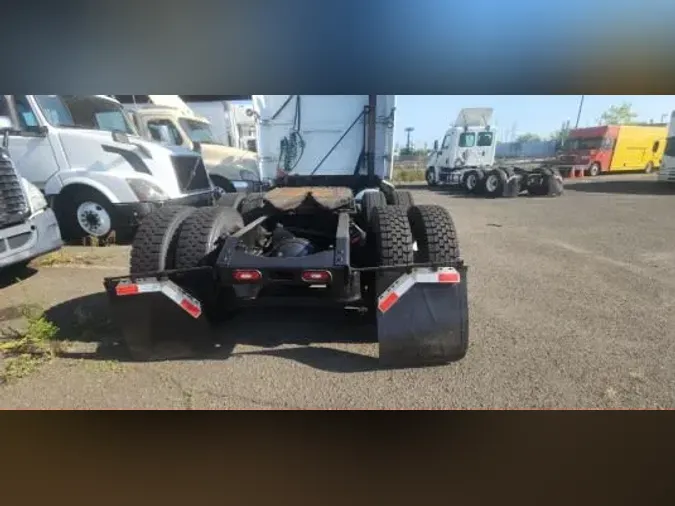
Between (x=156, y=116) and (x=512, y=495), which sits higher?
(x=156, y=116)

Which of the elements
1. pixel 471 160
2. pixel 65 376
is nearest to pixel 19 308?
pixel 65 376

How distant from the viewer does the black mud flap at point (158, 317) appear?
7.93 feet

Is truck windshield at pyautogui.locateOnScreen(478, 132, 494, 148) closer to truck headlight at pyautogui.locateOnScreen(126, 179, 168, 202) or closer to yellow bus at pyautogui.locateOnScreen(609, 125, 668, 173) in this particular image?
yellow bus at pyautogui.locateOnScreen(609, 125, 668, 173)

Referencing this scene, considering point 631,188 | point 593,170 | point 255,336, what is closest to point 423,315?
point 255,336

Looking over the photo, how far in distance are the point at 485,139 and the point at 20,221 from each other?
15.0 m

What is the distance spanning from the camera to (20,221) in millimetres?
3766

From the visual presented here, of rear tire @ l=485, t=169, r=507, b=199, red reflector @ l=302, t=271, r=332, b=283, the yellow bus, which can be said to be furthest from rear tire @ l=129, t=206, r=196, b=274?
the yellow bus

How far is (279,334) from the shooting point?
292cm

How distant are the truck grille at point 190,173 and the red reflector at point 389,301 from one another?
4396mm

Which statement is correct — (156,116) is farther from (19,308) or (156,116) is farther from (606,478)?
(606,478)

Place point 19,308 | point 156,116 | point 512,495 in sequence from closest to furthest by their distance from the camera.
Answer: point 512,495 < point 19,308 < point 156,116

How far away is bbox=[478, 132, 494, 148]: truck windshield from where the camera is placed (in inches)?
595
